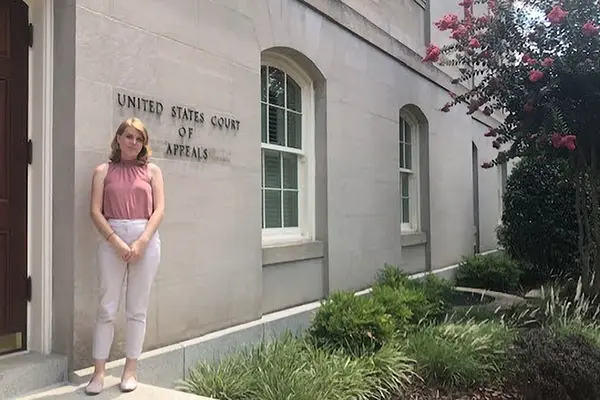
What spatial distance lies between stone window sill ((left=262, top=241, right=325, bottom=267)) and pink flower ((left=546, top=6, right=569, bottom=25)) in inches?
161

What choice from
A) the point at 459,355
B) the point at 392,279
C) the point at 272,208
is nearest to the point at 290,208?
the point at 272,208

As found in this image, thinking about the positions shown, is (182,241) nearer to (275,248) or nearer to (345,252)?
(275,248)

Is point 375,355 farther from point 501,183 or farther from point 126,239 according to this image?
point 501,183

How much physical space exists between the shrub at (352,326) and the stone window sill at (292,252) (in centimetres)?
89

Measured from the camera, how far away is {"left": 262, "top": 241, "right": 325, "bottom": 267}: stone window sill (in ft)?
22.3

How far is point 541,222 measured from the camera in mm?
13055

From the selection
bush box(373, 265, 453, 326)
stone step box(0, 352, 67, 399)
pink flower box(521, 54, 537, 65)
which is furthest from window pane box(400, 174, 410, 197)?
stone step box(0, 352, 67, 399)

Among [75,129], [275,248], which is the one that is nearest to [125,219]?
[75,129]

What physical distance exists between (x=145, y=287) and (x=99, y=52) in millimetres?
1891

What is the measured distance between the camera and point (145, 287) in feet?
14.5

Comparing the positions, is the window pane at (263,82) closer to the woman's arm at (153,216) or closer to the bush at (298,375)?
the woman's arm at (153,216)

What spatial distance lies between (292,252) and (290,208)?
0.73 m

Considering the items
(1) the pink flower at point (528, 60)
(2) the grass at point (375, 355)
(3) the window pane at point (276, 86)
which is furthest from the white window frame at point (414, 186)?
(3) the window pane at point (276, 86)

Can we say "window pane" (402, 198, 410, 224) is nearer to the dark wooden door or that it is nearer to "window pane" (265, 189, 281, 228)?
"window pane" (265, 189, 281, 228)
